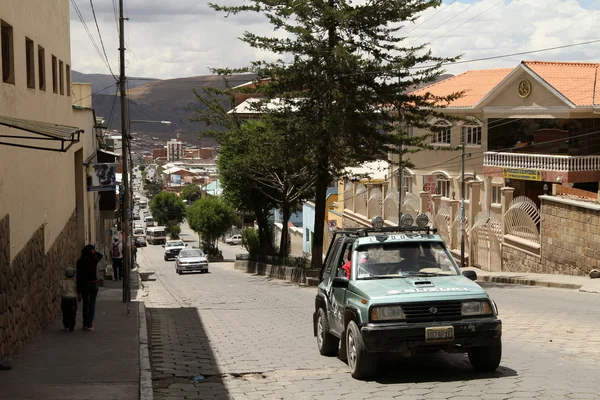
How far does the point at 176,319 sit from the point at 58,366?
7111 mm

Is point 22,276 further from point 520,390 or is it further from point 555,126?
point 555,126

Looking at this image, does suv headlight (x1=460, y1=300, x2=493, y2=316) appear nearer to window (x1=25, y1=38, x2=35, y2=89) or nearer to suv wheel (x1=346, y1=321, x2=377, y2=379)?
suv wheel (x1=346, y1=321, x2=377, y2=379)

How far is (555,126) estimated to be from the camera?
40969mm

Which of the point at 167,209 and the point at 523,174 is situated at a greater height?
the point at 523,174

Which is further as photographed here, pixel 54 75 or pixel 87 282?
pixel 54 75

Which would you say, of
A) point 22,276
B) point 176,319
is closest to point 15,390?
point 22,276

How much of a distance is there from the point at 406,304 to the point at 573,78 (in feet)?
118

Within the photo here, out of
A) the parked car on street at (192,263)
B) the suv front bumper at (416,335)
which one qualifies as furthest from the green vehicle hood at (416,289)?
the parked car on street at (192,263)

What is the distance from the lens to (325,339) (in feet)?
39.8

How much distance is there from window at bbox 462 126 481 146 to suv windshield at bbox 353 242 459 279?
37.1m

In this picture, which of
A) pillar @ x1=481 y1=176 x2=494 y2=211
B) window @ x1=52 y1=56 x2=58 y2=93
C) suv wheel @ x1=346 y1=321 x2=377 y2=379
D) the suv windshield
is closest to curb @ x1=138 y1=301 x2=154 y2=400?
suv wheel @ x1=346 y1=321 x2=377 y2=379

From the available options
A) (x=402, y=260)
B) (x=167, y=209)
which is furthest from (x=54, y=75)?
(x=167, y=209)

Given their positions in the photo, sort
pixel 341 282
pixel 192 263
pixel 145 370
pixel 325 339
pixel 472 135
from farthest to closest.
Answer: pixel 472 135 → pixel 192 263 → pixel 325 339 → pixel 145 370 → pixel 341 282

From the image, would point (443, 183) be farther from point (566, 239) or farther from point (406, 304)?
point (406, 304)
